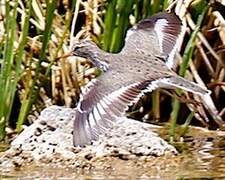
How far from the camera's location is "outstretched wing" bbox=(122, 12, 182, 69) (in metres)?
4.93

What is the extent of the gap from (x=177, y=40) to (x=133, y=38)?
0.36 meters

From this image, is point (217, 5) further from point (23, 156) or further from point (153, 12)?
point (23, 156)

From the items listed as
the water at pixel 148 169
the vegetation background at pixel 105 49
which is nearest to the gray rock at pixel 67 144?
the water at pixel 148 169

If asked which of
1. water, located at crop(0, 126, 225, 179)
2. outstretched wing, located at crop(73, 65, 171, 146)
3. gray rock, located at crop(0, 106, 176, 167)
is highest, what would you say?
outstretched wing, located at crop(73, 65, 171, 146)

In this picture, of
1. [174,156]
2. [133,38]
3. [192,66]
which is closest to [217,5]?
[192,66]

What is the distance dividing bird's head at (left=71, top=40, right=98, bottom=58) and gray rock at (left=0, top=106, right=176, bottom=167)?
0.35 metres

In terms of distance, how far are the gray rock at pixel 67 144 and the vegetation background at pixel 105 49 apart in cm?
35

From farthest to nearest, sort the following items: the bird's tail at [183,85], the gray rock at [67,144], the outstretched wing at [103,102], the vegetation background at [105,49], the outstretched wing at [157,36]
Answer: the vegetation background at [105,49], the outstretched wing at [157,36], the gray rock at [67,144], the bird's tail at [183,85], the outstretched wing at [103,102]

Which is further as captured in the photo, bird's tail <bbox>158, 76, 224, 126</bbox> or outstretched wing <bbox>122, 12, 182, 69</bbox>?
outstretched wing <bbox>122, 12, 182, 69</bbox>

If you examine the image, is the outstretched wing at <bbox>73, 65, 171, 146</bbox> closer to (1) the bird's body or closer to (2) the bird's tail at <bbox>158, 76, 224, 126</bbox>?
(1) the bird's body

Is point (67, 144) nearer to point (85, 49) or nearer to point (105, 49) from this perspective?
point (85, 49)

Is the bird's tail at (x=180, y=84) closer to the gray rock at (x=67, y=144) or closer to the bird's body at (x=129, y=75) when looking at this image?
the bird's body at (x=129, y=75)

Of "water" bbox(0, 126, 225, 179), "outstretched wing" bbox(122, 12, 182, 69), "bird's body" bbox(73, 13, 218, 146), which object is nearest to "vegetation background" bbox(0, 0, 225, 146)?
"outstretched wing" bbox(122, 12, 182, 69)

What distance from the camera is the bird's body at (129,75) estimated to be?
3956 millimetres
